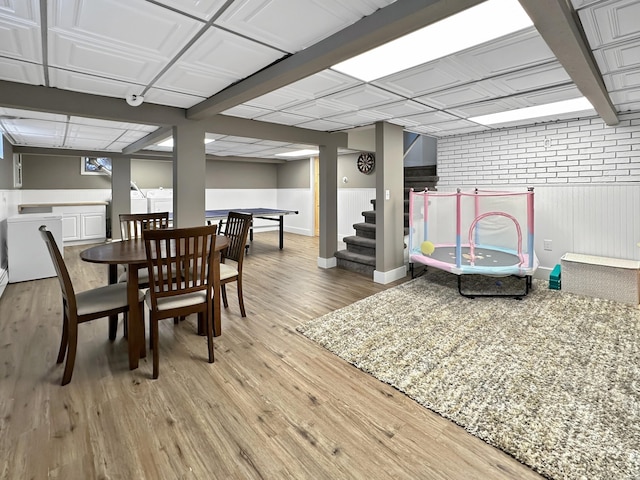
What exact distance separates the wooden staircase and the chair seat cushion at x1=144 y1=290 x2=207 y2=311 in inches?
109

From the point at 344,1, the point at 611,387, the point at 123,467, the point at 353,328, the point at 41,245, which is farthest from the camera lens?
the point at 41,245

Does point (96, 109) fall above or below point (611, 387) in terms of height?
above

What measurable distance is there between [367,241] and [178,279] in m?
3.24

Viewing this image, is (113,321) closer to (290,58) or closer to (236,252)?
(236,252)

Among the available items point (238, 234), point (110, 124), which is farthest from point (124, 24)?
point (110, 124)

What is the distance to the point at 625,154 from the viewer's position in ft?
12.8

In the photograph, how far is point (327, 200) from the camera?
17.0 feet

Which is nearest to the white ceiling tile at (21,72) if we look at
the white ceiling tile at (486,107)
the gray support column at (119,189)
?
the white ceiling tile at (486,107)

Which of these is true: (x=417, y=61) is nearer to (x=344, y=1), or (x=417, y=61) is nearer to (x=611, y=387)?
(x=344, y=1)

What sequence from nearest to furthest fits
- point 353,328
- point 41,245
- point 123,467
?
point 123,467 → point 353,328 → point 41,245

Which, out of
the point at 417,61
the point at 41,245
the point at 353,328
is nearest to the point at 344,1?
the point at 417,61

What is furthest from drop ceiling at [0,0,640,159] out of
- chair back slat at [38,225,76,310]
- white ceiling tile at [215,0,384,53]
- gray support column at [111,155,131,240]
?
gray support column at [111,155,131,240]

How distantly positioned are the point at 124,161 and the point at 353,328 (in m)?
6.81

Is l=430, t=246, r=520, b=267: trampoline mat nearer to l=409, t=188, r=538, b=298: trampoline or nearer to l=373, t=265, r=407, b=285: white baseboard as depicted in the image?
l=409, t=188, r=538, b=298: trampoline
